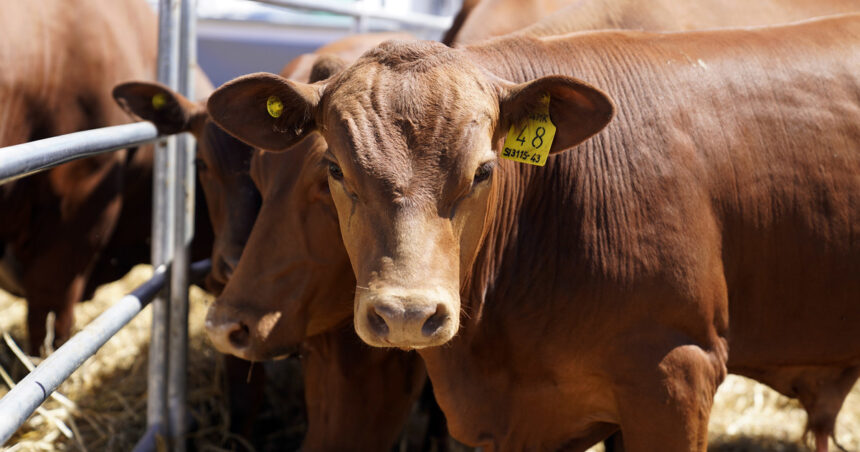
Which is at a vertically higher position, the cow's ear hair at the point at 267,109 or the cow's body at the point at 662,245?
the cow's ear hair at the point at 267,109

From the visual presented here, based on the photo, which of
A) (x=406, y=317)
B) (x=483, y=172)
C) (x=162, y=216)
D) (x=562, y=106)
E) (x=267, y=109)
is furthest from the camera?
(x=162, y=216)

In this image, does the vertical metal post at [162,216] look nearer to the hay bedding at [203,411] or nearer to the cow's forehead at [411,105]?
the hay bedding at [203,411]

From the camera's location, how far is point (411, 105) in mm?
2170

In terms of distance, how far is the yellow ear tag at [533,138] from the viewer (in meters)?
2.41

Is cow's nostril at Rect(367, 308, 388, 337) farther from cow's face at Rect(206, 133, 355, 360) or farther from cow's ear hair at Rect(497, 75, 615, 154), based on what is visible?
cow's face at Rect(206, 133, 355, 360)

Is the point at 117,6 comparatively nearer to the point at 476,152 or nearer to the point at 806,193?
the point at 476,152

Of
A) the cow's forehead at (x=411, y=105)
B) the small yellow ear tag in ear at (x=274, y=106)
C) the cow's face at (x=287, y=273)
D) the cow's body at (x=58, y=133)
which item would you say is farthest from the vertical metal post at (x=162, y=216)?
the cow's forehead at (x=411, y=105)

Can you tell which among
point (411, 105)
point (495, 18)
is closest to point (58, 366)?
point (411, 105)

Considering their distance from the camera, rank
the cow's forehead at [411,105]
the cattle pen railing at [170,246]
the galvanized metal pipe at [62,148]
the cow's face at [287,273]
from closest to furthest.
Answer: the galvanized metal pipe at [62,148] < the cow's forehead at [411,105] < the cow's face at [287,273] < the cattle pen railing at [170,246]

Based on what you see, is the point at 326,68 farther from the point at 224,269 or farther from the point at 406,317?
the point at 406,317

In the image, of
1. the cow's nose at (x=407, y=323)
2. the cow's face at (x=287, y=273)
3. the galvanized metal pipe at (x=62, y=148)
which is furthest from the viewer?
the cow's face at (x=287, y=273)

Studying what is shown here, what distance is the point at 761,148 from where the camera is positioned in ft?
8.82

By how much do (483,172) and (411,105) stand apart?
261mm

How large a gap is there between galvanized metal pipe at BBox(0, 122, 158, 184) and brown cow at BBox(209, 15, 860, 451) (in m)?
0.33
